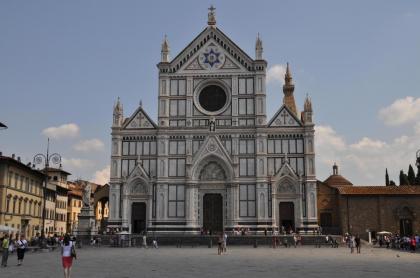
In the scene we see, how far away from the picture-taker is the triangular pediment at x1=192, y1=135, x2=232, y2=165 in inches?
Result: 2148

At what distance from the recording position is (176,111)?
5628 centimetres

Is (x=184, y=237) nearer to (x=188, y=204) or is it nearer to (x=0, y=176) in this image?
(x=188, y=204)

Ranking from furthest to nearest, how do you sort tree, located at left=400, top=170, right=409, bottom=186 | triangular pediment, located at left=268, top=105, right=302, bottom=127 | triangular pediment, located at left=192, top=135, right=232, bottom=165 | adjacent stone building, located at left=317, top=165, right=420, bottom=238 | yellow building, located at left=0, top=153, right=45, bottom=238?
tree, located at left=400, top=170, right=409, bottom=186 < adjacent stone building, located at left=317, top=165, right=420, bottom=238 < triangular pediment, located at left=268, top=105, right=302, bottom=127 < triangular pediment, located at left=192, top=135, right=232, bottom=165 < yellow building, located at left=0, top=153, right=45, bottom=238

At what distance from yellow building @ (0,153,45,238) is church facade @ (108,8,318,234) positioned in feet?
30.0

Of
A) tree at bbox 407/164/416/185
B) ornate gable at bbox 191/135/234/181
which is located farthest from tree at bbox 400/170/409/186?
ornate gable at bbox 191/135/234/181

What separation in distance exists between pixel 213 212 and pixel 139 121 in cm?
1297

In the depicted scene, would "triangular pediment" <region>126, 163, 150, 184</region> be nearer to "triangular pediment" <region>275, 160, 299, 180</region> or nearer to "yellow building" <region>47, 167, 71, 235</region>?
"triangular pediment" <region>275, 160, 299, 180</region>

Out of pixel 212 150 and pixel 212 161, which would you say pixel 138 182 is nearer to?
pixel 212 161

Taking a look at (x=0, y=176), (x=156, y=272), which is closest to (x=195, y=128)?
(x=0, y=176)

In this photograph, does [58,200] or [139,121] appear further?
[58,200]

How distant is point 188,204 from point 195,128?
8.26 metres

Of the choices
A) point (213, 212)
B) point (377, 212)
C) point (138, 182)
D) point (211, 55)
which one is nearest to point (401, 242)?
point (377, 212)

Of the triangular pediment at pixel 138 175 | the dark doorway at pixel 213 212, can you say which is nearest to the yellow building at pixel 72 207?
the triangular pediment at pixel 138 175

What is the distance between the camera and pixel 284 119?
55250 millimetres
